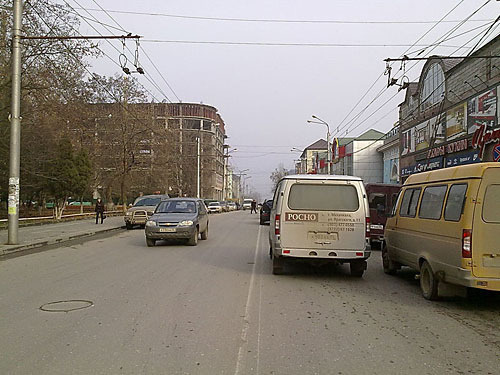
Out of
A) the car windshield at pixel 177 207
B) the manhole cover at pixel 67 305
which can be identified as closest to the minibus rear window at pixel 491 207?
the manhole cover at pixel 67 305

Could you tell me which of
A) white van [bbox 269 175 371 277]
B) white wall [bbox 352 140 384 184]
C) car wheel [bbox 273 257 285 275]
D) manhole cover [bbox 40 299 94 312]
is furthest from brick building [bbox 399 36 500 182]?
white wall [bbox 352 140 384 184]

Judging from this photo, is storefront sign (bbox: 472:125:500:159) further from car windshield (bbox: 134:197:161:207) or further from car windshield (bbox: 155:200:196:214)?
car windshield (bbox: 134:197:161:207)

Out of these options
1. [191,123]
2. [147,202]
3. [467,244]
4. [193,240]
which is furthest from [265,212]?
[191,123]

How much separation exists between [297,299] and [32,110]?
73.2ft

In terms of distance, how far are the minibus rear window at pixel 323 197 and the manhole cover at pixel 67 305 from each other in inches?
179

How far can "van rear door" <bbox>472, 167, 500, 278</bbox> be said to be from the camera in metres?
7.41

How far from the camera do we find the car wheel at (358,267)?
1076cm

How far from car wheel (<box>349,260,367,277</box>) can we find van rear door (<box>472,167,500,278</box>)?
3.46 metres

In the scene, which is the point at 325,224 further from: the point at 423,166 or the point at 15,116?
the point at 423,166

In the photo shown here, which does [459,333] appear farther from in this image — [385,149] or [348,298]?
[385,149]

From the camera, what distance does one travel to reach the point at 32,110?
26.2 m

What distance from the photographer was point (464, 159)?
25.1 meters

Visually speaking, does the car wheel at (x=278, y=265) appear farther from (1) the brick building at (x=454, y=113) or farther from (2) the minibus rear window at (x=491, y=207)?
(1) the brick building at (x=454, y=113)

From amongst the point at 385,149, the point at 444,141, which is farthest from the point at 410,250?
the point at 385,149
